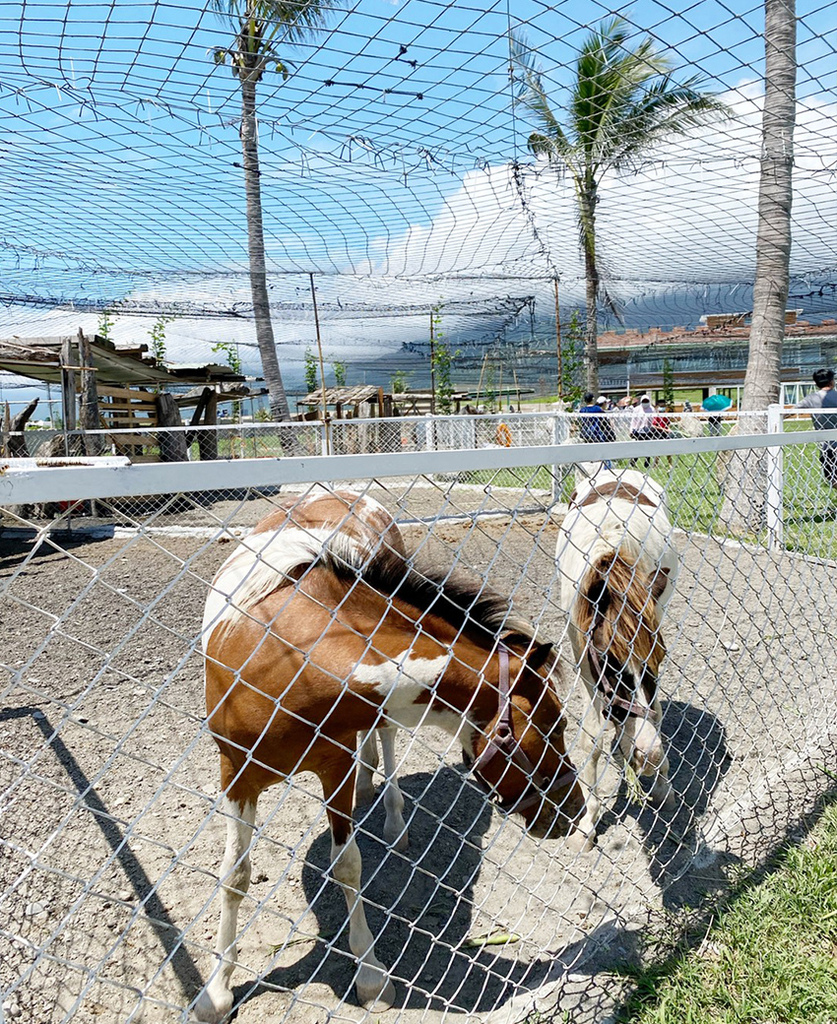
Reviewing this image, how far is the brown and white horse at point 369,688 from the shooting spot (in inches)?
67.4

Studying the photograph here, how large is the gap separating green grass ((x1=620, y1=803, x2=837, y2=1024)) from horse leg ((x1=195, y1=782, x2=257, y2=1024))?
1.12 meters

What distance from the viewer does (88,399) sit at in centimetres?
963

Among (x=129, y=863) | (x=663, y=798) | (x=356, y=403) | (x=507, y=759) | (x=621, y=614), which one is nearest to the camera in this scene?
(x=507, y=759)

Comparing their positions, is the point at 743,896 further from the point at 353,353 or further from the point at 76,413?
the point at 353,353

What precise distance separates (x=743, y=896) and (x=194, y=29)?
18.0ft

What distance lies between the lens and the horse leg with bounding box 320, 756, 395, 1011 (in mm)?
1975

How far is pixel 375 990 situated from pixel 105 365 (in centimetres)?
1167

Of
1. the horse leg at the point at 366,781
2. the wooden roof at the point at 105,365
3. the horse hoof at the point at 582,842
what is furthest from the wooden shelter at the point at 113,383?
the horse hoof at the point at 582,842

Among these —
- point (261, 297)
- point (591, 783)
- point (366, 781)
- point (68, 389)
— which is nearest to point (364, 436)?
point (261, 297)

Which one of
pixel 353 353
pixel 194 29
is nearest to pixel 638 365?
pixel 353 353

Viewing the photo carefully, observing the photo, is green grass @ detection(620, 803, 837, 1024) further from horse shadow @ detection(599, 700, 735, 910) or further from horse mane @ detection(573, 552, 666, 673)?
horse mane @ detection(573, 552, 666, 673)

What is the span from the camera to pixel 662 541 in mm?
3229

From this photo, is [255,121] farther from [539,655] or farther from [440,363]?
[440,363]

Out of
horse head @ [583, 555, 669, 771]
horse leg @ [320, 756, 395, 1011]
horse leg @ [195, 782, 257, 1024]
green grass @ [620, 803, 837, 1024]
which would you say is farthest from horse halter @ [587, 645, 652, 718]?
horse leg @ [195, 782, 257, 1024]
